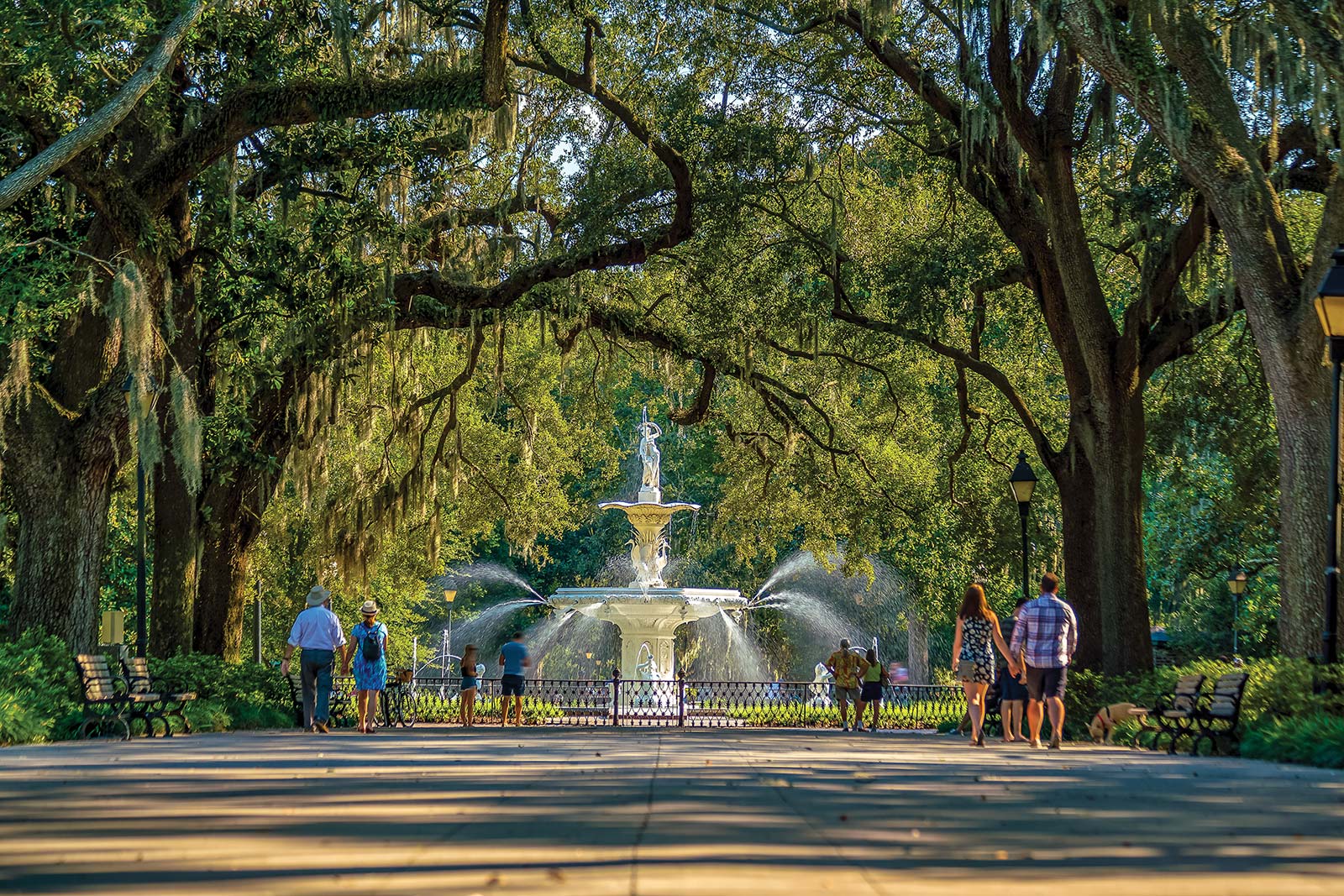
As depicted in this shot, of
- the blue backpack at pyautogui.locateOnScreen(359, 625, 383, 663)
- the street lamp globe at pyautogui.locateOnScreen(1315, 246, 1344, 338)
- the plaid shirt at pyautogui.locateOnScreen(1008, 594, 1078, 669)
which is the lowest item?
the blue backpack at pyautogui.locateOnScreen(359, 625, 383, 663)

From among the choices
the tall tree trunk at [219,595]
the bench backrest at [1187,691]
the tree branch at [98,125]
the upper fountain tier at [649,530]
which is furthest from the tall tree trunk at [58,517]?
the upper fountain tier at [649,530]

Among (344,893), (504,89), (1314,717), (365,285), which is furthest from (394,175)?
(344,893)

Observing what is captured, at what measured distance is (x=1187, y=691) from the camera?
16.9 metres

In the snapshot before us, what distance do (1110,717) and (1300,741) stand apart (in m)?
5.14

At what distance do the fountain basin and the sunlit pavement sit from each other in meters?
20.6

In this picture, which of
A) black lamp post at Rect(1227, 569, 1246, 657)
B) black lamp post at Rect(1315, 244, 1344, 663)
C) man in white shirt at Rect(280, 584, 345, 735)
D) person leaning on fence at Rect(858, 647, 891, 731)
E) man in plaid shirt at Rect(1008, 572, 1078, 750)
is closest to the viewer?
black lamp post at Rect(1315, 244, 1344, 663)

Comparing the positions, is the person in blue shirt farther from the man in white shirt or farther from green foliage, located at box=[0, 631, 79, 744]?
green foliage, located at box=[0, 631, 79, 744]

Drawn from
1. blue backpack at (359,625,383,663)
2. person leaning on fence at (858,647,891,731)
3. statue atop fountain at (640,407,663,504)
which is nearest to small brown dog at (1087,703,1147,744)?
person leaning on fence at (858,647,891,731)

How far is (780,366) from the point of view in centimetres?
3347

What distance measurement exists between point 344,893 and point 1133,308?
59.6ft

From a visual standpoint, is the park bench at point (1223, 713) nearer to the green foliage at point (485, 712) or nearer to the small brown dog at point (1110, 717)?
the small brown dog at point (1110, 717)

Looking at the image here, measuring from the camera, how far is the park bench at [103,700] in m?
16.6

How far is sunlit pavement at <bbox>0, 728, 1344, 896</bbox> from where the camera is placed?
5461 millimetres

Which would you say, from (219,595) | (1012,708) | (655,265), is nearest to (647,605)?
(655,265)
